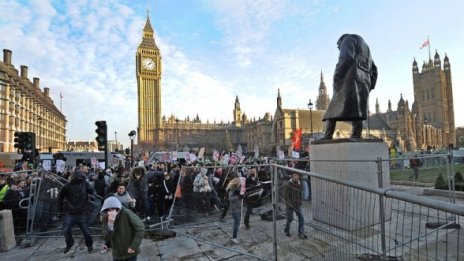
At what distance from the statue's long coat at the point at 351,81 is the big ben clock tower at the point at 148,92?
113m

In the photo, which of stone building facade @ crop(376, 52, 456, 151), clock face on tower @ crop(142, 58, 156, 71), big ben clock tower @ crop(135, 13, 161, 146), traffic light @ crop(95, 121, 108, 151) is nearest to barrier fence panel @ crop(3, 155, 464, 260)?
traffic light @ crop(95, 121, 108, 151)

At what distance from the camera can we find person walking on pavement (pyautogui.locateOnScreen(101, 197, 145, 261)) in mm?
4469

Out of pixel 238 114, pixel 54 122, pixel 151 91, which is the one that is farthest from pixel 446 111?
pixel 54 122

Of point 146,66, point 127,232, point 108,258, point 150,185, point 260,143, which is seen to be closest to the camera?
point 127,232

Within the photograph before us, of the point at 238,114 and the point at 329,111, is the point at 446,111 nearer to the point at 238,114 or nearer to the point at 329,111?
the point at 238,114

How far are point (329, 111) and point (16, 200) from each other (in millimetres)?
9763

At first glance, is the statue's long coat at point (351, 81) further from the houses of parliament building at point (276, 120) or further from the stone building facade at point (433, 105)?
the stone building facade at point (433, 105)

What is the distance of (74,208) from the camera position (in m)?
7.09

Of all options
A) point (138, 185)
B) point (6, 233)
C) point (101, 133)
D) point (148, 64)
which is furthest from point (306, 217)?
point (148, 64)

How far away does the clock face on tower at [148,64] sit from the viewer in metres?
119

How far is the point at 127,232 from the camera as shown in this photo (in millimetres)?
4520

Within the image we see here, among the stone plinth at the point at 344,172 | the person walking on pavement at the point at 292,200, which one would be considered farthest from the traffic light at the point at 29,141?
the person walking on pavement at the point at 292,200

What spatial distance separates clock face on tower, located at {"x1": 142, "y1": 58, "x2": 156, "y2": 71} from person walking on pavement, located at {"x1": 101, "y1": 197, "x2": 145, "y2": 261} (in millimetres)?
120940

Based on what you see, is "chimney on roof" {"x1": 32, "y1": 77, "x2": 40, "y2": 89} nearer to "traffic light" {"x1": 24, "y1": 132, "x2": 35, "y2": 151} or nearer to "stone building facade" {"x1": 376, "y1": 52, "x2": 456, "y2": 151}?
"traffic light" {"x1": 24, "y1": 132, "x2": 35, "y2": 151}
